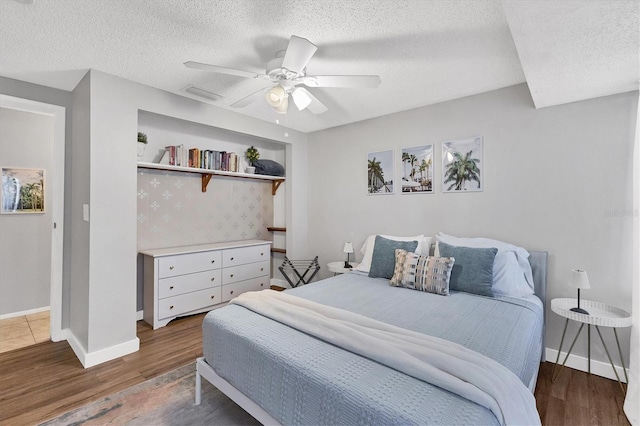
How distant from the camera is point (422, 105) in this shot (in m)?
3.24

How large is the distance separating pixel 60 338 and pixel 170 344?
1.08 metres

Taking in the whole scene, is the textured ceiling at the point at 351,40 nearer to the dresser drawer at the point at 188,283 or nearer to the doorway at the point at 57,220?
the doorway at the point at 57,220

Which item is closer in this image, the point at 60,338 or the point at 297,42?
the point at 297,42

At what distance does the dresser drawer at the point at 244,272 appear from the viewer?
12.1ft

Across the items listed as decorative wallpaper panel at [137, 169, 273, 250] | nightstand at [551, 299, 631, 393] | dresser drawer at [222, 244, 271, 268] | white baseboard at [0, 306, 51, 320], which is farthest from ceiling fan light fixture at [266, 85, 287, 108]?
white baseboard at [0, 306, 51, 320]

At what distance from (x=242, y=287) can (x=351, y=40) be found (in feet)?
10.00

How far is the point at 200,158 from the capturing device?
11.5 feet

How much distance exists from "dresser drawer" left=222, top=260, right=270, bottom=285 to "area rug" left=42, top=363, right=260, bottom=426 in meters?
1.56

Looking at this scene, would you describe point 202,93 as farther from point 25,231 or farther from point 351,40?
point 25,231

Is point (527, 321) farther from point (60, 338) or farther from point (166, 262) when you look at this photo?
point (60, 338)

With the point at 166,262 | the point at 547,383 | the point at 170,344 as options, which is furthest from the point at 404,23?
the point at 170,344

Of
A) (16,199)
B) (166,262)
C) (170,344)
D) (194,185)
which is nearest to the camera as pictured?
(170,344)

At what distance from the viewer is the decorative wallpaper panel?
3402 mm

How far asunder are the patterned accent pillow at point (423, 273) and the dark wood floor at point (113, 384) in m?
0.95
